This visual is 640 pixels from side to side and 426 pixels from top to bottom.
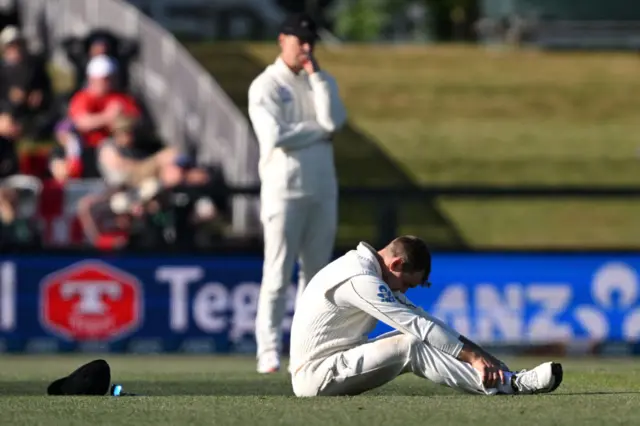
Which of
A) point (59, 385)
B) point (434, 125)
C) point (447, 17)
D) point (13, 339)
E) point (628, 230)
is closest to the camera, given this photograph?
point (59, 385)

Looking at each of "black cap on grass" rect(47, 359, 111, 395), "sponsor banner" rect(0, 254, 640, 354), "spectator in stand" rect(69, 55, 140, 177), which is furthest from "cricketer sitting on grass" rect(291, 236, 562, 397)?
"spectator in stand" rect(69, 55, 140, 177)

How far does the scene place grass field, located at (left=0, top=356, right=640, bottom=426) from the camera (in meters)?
6.48

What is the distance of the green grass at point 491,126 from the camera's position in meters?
17.3

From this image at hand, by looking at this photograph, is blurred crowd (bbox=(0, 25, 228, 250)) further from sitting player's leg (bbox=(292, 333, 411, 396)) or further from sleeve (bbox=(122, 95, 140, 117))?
sitting player's leg (bbox=(292, 333, 411, 396))

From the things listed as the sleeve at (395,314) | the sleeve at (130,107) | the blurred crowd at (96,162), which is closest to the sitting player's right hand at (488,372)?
the sleeve at (395,314)

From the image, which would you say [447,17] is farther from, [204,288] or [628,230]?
[204,288]

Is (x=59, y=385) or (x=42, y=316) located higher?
(x=59, y=385)

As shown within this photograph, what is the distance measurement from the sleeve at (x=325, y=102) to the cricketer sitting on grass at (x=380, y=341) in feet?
7.58

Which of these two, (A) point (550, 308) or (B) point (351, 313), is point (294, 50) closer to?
(B) point (351, 313)

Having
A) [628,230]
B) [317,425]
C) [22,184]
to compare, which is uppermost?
[317,425]

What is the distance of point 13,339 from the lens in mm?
13133

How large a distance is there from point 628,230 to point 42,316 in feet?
23.7

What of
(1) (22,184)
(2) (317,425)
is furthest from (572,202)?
(2) (317,425)

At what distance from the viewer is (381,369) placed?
739cm
